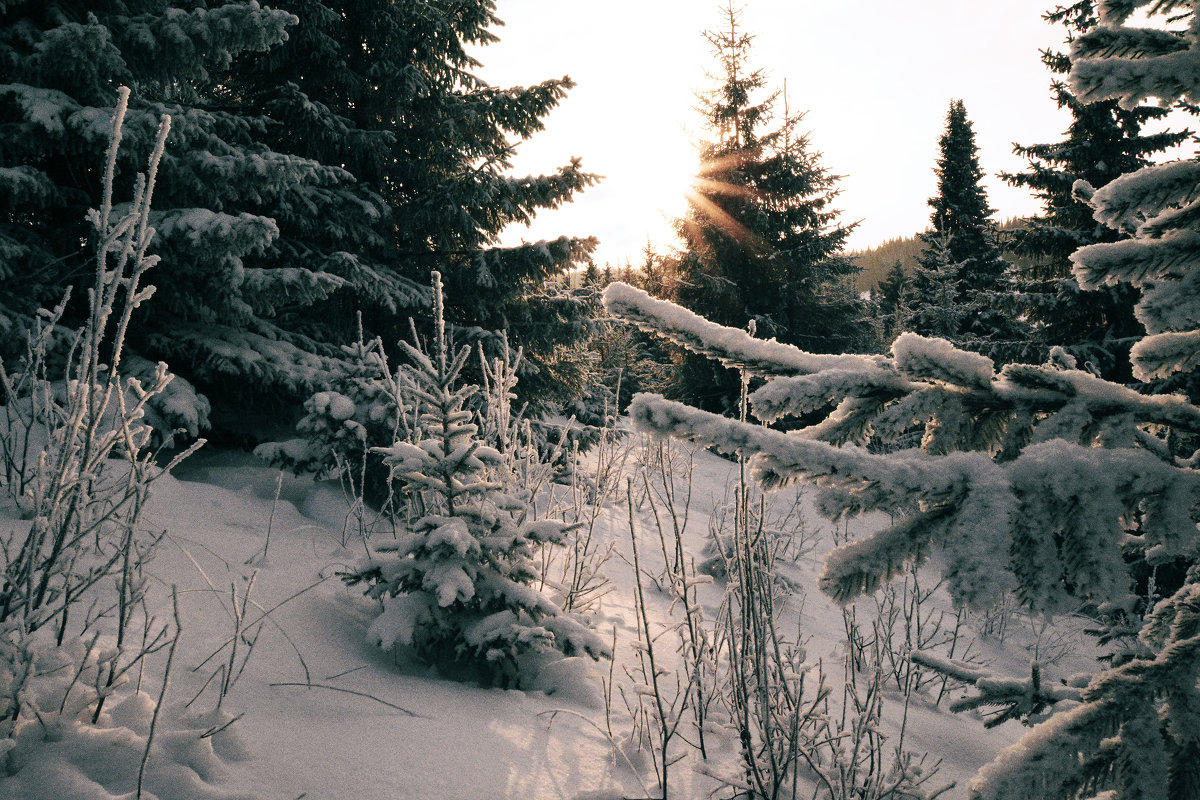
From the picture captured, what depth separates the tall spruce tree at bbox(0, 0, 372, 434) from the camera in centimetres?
418

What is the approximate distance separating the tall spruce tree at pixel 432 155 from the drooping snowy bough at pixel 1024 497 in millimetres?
5549

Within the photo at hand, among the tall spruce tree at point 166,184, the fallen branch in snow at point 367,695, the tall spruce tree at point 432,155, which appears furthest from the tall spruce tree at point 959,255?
the fallen branch in snow at point 367,695

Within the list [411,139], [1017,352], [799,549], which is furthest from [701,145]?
[799,549]

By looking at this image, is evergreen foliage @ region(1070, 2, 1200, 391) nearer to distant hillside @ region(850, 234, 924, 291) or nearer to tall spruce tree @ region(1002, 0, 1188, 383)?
tall spruce tree @ region(1002, 0, 1188, 383)

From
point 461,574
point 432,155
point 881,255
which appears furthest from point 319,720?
point 881,255

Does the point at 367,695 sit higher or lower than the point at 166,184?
lower

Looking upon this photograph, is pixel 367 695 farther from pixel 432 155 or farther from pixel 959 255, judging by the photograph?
pixel 959 255

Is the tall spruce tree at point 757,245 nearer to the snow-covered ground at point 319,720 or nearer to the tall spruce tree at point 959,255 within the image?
the tall spruce tree at point 959,255

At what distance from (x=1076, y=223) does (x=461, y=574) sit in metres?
10.5

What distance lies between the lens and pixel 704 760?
218cm

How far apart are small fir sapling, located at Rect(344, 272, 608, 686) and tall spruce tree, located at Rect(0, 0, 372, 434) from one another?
2.62m

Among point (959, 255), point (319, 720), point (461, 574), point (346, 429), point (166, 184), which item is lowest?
point (319, 720)

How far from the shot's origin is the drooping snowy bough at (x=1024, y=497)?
3.01 ft

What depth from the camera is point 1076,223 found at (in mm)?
9070
